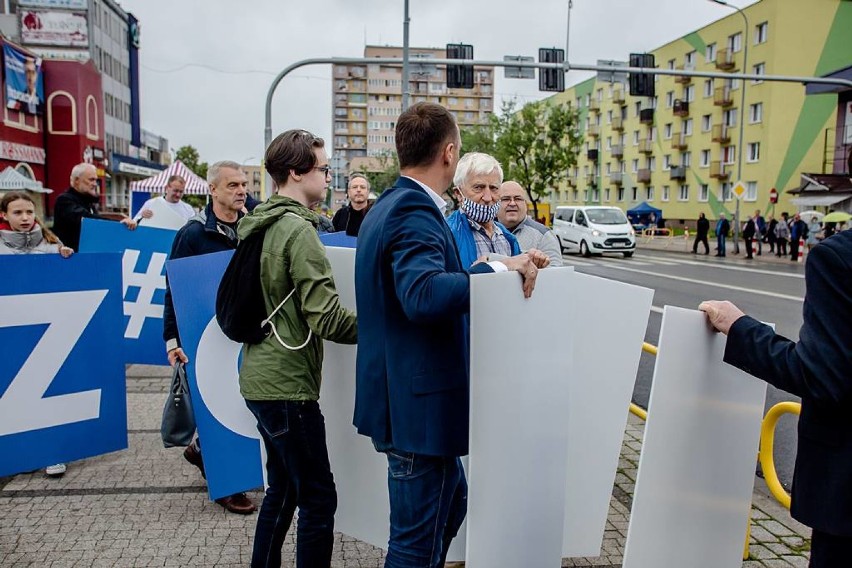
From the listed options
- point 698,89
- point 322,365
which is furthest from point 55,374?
point 698,89

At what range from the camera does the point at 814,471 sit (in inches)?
77.3

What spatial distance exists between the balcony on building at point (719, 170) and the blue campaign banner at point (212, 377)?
174 ft

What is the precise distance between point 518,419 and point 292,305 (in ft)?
3.29

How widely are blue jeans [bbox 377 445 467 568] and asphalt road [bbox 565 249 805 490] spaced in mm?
3389

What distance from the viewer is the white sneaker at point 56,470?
14.9ft

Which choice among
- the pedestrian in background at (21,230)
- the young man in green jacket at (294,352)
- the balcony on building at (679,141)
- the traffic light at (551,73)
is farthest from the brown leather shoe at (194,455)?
the balcony on building at (679,141)

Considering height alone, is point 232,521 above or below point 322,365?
below

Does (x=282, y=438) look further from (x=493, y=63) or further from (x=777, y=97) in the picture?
(x=777, y=97)

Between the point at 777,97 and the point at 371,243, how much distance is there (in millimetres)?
49943

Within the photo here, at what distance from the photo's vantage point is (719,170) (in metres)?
51.9

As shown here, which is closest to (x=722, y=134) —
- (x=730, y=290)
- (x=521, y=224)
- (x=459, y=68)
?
(x=459, y=68)

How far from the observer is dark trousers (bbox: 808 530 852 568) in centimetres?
194

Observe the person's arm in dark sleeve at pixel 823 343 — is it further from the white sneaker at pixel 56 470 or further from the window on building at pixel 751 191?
the window on building at pixel 751 191

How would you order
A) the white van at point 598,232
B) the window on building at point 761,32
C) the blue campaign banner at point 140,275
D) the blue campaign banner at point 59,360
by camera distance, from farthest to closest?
the window on building at point 761,32, the white van at point 598,232, the blue campaign banner at point 140,275, the blue campaign banner at point 59,360
